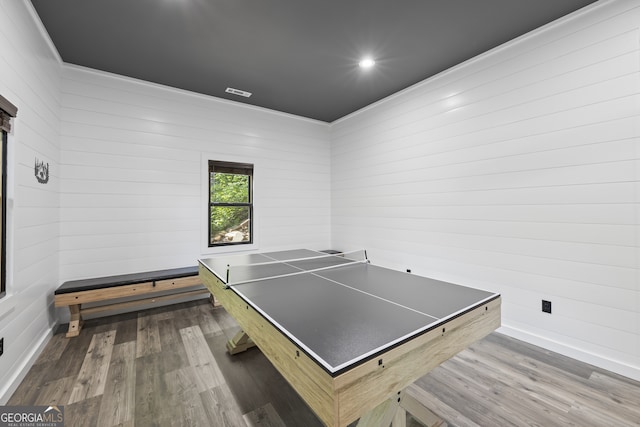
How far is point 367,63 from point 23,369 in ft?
13.8

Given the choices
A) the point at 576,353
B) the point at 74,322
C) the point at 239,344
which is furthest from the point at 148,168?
the point at 576,353

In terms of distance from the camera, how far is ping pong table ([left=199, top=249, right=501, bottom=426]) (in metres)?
0.93

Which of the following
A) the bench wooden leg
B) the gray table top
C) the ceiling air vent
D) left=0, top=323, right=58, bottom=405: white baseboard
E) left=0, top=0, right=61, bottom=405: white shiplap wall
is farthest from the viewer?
the ceiling air vent

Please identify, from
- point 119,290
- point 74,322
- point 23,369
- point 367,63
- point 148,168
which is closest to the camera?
point 23,369

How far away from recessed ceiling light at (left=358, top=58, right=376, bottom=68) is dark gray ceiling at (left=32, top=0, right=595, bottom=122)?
0.09 meters

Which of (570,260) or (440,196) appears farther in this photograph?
(440,196)

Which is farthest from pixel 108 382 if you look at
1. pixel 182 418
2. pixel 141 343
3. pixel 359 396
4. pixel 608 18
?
pixel 608 18

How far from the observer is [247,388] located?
1.99 m

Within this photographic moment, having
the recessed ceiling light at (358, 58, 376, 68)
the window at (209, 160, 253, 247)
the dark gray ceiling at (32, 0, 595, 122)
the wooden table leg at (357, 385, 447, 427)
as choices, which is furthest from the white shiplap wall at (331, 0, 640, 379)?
the window at (209, 160, 253, 247)

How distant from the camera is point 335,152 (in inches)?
207

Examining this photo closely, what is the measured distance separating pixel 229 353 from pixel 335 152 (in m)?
3.86

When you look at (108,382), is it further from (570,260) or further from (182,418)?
(570,260)

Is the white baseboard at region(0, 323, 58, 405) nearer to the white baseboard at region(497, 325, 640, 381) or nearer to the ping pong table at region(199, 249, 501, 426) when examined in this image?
the ping pong table at region(199, 249, 501, 426)

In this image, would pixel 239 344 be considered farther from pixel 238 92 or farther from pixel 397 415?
pixel 238 92
